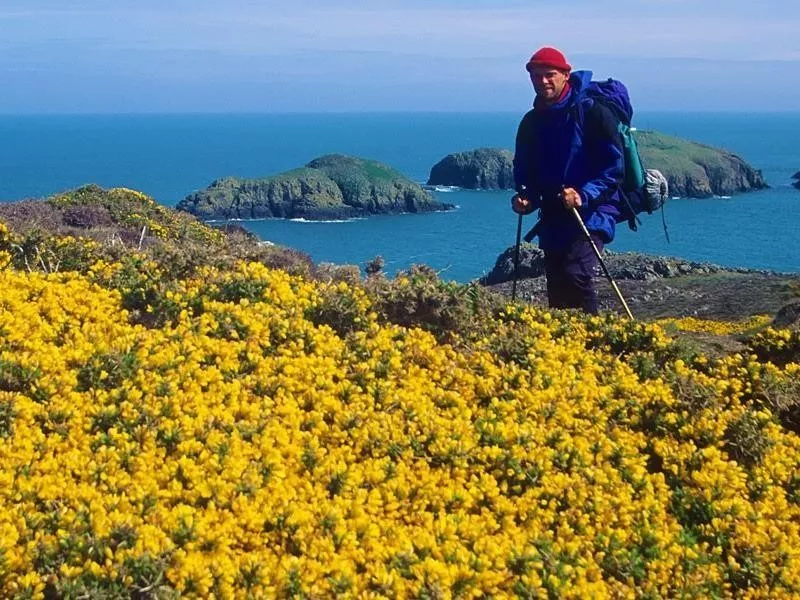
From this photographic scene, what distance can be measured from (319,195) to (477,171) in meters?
46.1

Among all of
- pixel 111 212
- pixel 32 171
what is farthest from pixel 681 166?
pixel 111 212

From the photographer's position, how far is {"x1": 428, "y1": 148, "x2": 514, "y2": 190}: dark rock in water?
559ft

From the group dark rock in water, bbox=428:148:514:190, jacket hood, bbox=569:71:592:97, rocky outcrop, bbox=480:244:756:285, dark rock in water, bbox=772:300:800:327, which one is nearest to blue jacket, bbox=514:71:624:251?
jacket hood, bbox=569:71:592:97

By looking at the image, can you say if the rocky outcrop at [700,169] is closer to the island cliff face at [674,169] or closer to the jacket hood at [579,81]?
the island cliff face at [674,169]

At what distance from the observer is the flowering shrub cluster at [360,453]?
4.29 m

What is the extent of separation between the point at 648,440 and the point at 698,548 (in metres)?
1.35

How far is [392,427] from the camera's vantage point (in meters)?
5.66

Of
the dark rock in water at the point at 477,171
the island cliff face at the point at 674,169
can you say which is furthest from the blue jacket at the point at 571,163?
the dark rock in water at the point at 477,171

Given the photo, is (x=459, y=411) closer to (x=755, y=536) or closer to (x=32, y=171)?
(x=755, y=536)

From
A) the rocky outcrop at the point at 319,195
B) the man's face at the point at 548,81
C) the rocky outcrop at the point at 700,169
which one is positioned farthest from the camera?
the rocky outcrop at the point at 700,169

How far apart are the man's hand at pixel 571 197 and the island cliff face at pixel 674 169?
155939 millimetres

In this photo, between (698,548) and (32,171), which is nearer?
(698,548)

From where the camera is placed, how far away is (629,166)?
910 centimetres

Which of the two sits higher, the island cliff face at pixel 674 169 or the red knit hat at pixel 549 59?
the island cliff face at pixel 674 169
